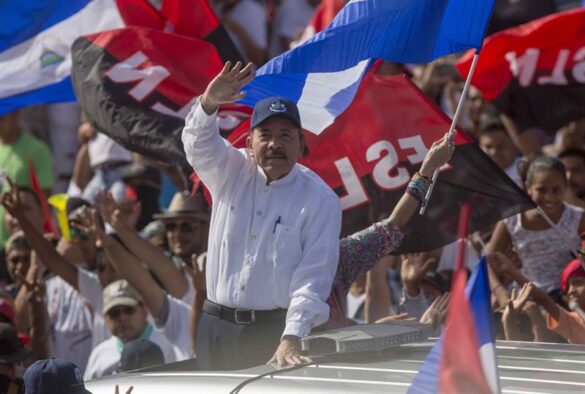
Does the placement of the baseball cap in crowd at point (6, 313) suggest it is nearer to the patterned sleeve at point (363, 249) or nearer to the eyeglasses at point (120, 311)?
the eyeglasses at point (120, 311)

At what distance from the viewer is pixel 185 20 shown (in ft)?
29.5

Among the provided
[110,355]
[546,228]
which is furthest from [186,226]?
[546,228]

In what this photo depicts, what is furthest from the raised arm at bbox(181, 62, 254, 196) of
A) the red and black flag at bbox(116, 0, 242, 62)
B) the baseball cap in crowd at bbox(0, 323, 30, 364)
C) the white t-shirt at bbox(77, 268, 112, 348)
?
the red and black flag at bbox(116, 0, 242, 62)

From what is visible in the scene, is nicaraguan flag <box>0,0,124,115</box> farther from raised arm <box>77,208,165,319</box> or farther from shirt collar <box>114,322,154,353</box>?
shirt collar <box>114,322,154,353</box>

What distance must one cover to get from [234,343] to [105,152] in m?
6.01

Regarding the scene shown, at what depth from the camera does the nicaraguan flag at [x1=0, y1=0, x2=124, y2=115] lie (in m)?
8.91

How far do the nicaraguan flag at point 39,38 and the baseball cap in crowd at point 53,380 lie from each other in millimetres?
4579

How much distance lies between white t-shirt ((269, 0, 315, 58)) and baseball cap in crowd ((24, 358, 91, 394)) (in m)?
8.10

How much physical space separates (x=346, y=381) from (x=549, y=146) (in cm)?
712

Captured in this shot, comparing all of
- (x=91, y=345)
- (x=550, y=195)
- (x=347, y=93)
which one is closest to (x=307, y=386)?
(x=347, y=93)

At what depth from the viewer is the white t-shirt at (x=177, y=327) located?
799 cm

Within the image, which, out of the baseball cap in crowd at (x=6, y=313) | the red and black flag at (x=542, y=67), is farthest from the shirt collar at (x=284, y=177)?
the red and black flag at (x=542, y=67)

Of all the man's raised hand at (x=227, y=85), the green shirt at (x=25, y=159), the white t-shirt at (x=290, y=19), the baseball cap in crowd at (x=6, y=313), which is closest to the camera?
the man's raised hand at (x=227, y=85)

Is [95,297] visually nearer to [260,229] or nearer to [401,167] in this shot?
[401,167]
